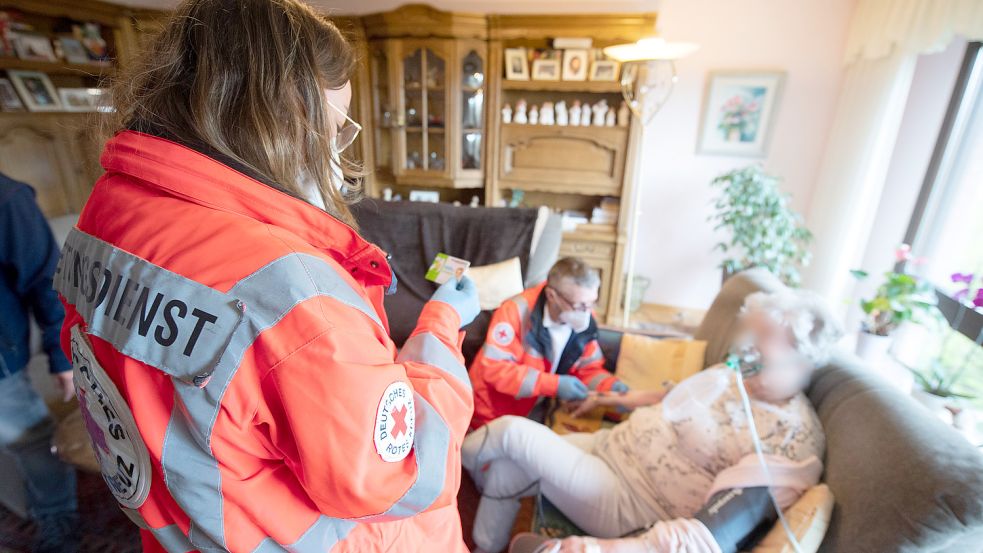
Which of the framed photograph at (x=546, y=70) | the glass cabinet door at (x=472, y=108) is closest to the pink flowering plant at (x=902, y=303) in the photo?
the framed photograph at (x=546, y=70)

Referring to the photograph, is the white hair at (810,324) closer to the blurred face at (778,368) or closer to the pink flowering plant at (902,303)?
the blurred face at (778,368)

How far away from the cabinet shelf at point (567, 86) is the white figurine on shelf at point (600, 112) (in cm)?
9

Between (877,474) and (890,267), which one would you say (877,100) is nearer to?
(890,267)

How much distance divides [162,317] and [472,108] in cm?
297

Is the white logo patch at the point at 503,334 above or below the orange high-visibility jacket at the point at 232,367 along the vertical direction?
below

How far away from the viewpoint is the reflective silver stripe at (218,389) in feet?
1.43

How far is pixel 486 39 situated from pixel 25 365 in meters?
2.78

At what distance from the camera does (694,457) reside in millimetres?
1183

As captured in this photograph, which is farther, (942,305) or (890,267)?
(890,267)

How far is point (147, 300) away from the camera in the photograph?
0.45 metres

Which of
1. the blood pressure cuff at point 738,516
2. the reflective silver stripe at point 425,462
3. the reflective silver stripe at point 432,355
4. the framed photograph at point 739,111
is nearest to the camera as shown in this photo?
the reflective silver stripe at point 425,462

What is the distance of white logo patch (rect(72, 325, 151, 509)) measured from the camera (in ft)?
1.69

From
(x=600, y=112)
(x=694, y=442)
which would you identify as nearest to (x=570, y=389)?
(x=694, y=442)

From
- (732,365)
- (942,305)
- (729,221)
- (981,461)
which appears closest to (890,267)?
(729,221)
